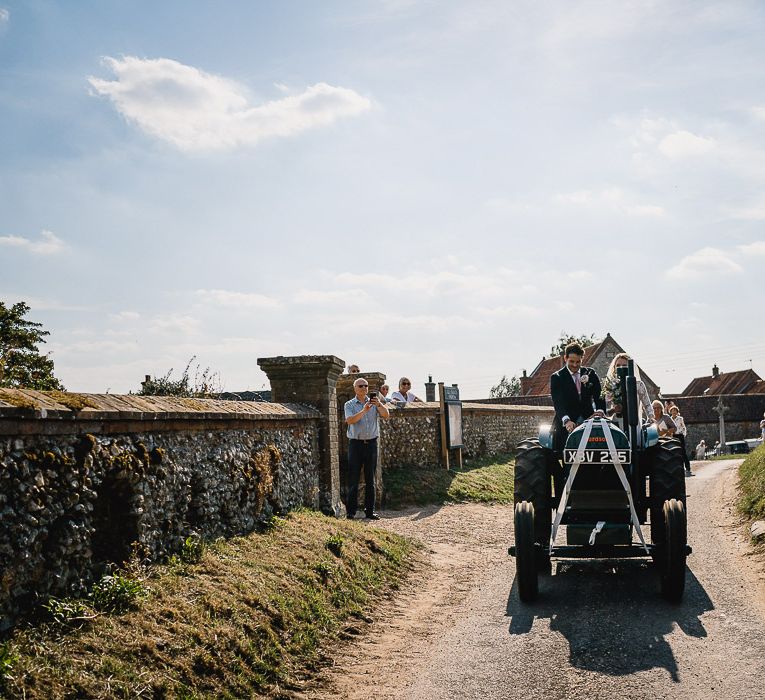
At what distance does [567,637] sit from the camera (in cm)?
566

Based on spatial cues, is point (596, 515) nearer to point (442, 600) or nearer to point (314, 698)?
point (442, 600)

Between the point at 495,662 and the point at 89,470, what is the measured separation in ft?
10.0

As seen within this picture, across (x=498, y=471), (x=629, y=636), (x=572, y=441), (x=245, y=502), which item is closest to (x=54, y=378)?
(x=245, y=502)

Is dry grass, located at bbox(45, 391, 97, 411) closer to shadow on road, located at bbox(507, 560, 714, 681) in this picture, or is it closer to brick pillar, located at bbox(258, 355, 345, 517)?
shadow on road, located at bbox(507, 560, 714, 681)

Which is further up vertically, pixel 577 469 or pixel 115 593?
pixel 577 469

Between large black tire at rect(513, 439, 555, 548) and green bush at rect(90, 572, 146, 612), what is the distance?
12.0 ft

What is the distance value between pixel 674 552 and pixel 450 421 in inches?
412

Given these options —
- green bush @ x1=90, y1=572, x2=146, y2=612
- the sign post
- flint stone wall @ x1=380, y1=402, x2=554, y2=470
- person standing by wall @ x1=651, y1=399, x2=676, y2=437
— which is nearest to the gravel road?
green bush @ x1=90, y1=572, x2=146, y2=612

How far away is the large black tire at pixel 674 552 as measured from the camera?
627cm

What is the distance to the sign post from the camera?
16.4 m

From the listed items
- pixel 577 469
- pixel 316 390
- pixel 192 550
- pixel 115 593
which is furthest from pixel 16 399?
pixel 316 390

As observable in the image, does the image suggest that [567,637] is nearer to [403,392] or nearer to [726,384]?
[403,392]

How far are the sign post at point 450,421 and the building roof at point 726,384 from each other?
48.8 metres

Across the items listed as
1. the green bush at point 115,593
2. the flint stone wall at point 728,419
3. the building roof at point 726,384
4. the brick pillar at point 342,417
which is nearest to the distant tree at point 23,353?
the brick pillar at point 342,417
